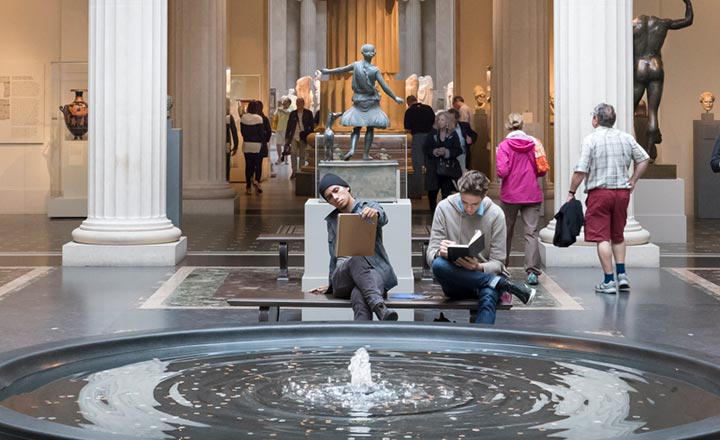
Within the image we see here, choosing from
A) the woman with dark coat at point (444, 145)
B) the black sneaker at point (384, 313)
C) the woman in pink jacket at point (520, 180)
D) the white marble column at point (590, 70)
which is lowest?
the black sneaker at point (384, 313)

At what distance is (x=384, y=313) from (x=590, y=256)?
621cm

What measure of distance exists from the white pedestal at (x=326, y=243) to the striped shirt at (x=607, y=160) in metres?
1.96

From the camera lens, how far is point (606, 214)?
11.7 metres

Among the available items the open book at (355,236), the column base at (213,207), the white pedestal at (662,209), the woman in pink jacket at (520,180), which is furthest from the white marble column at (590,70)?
the column base at (213,207)

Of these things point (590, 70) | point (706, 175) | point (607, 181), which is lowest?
point (607, 181)

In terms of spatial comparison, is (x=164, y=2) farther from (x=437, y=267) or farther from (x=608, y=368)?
(x=608, y=368)

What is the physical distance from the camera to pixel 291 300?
344 inches

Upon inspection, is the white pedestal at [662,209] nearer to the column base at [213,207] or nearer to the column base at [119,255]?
the column base at [119,255]

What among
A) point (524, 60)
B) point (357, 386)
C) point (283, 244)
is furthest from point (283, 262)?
point (524, 60)

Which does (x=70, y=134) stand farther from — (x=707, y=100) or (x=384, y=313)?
(x=384, y=313)

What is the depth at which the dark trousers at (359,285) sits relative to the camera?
841cm

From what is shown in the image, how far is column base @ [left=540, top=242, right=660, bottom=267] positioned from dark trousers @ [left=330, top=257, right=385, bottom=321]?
5.81 meters

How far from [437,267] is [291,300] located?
3.41 feet

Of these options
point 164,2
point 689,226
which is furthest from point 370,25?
point 164,2
